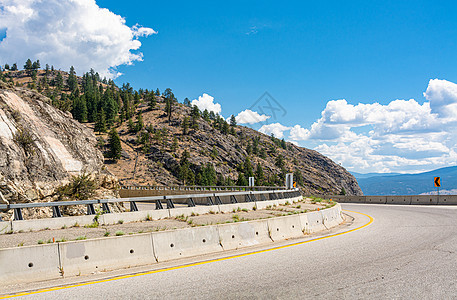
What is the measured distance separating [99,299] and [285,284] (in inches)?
128

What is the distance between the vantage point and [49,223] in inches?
415

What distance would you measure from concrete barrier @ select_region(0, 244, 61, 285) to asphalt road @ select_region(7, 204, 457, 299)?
0.96 m

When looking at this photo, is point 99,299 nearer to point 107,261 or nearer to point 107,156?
point 107,261

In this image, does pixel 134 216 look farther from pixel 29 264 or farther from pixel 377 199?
pixel 377 199

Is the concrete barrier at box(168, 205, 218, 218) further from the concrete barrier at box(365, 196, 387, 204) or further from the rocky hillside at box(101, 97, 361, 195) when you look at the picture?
the rocky hillside at box(101, 97, 361, 195)

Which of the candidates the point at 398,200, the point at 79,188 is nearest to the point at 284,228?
the point at 79,188

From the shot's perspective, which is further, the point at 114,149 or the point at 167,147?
the point at 167,147

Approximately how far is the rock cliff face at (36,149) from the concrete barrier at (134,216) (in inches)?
315

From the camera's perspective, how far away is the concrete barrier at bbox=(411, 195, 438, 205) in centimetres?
3010

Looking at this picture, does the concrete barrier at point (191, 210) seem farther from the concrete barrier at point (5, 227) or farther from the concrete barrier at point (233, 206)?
the concrete barrier at point (5, 227)

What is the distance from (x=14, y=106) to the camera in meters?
22.5

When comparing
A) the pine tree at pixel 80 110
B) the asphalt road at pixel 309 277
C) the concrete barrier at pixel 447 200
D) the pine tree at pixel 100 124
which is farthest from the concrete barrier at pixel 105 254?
the pine tree at pixel 80 110

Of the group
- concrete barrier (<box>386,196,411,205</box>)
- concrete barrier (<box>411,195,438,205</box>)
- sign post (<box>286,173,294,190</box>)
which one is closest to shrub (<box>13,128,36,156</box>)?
sign post (<box>286,173,294,190</box>)

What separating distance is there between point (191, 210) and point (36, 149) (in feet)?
39.8
